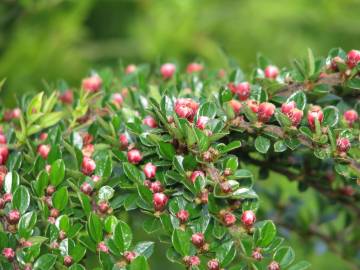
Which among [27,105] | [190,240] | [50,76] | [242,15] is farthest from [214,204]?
[242,15]

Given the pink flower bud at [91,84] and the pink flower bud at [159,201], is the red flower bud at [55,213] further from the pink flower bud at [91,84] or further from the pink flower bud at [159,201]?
the pink flower bud at [91,84]

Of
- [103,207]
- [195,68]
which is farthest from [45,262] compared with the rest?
[195,68]

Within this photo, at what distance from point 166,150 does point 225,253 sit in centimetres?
20

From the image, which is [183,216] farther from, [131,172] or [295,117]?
[295,117]

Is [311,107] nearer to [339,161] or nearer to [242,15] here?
[339,161]

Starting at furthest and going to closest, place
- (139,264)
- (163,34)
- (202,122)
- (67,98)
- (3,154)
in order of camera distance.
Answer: (163,34), (67,98), (3,154), (202,122), (139,264)

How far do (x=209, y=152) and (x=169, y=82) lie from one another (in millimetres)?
532

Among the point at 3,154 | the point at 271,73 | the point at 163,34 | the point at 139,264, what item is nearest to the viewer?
the point at 139,264

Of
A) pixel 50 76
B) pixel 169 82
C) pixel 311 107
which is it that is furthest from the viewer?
pixel 50 76

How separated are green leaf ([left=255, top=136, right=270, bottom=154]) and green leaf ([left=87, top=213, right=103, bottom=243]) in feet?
0.95

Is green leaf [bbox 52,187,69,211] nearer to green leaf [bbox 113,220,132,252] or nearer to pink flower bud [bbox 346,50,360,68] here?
green leaf [bbox 113,220,132,252]

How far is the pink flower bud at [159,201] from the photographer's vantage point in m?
1.15

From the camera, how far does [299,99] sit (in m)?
1.21

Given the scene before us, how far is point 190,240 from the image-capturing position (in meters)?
1.11
